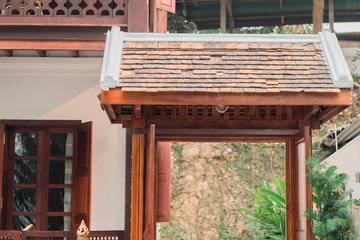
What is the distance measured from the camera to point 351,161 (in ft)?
30.3

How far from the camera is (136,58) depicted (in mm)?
7152

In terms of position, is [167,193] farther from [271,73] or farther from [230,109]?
[271,73]

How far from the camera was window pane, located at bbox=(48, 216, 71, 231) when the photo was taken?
28.2 feet

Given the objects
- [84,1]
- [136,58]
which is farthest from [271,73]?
[84,1]

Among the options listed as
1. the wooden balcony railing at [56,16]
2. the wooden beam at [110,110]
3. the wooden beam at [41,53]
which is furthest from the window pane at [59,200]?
the wooden balcony railing at [56,16]

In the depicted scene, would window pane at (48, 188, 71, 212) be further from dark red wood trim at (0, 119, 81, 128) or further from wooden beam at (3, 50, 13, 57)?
wooden beam at (3, 50, 13, 57)

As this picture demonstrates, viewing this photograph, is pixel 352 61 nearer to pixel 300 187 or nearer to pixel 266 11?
pixel 266 11

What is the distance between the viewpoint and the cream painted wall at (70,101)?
8492 mm

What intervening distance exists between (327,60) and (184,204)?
463 inches

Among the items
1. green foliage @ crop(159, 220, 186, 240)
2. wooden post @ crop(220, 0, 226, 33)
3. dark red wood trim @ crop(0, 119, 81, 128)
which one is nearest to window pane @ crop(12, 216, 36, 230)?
dark red wood trim @ crop(0, 119, 81, 128)

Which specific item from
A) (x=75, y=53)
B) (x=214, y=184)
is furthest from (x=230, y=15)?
(x=75, y=53)

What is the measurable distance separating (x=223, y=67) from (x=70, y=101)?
2666 millimetres

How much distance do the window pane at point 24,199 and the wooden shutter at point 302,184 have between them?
12.3ft

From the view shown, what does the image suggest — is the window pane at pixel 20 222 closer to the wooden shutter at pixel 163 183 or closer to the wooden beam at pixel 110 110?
the wooden shutter at pixel 163 183
